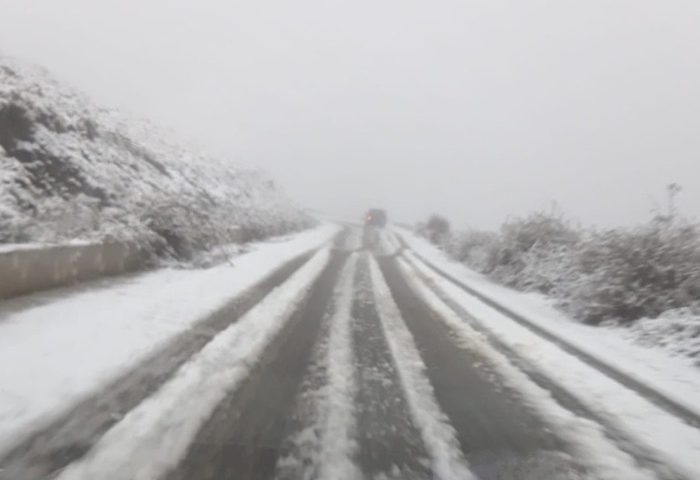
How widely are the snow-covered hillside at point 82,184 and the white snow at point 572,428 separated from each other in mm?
6278

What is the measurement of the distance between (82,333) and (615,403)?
188 inches

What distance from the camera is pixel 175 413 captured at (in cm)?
364

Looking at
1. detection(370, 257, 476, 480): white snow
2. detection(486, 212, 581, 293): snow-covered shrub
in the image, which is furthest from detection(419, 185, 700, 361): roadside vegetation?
detection(370, 257, 476, 480): white snow

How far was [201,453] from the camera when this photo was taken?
306 centimetres

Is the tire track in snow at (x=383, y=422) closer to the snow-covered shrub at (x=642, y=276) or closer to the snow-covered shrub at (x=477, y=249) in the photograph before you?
the snow-covered shrub at (x=642, y=276)

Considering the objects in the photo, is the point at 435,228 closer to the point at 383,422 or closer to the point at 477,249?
the point at 477,249

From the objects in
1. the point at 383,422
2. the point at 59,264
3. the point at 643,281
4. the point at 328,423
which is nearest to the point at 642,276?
the point at 643,281

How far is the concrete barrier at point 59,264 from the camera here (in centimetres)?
679

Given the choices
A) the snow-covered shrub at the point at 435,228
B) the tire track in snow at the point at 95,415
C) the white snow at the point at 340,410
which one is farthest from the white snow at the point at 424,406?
the snow-covered shrub at the point at 435,228

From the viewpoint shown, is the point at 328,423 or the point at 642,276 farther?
the point at 642,276

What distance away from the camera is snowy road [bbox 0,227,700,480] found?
3020 millimetres

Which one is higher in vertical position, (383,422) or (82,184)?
(82,184)

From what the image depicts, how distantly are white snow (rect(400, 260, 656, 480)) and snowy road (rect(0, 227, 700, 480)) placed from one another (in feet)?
0.05

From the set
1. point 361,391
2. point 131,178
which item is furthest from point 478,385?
point 131,178
